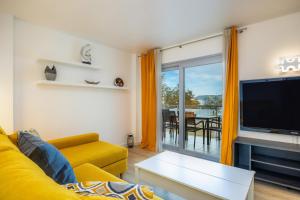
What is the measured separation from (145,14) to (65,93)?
203cm

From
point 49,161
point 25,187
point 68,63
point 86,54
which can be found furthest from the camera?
point 86,54

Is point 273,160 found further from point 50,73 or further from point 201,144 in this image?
point 50,73

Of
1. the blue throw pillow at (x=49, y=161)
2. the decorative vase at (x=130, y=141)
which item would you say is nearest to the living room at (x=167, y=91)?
the blue throw pillow at (x=49, y=161)

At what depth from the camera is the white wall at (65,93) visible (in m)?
2.57

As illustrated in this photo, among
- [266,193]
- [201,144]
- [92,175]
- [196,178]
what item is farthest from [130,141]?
[266,193]

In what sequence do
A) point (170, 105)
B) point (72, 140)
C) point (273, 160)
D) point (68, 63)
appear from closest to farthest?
point (273, 160), point (72, 140), point (68, 63), point (170, 105)

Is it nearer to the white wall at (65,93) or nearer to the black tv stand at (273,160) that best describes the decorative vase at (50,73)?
the white wall at (65,93)

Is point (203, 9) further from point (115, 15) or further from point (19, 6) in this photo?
point (19, 6)

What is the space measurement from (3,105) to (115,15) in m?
2.08

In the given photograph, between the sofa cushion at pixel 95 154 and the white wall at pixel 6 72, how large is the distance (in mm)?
922

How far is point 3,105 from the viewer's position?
230cm

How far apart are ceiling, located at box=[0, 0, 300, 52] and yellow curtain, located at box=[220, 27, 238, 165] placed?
0.41 m

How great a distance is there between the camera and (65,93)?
3051mm

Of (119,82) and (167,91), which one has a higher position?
(119,82)
